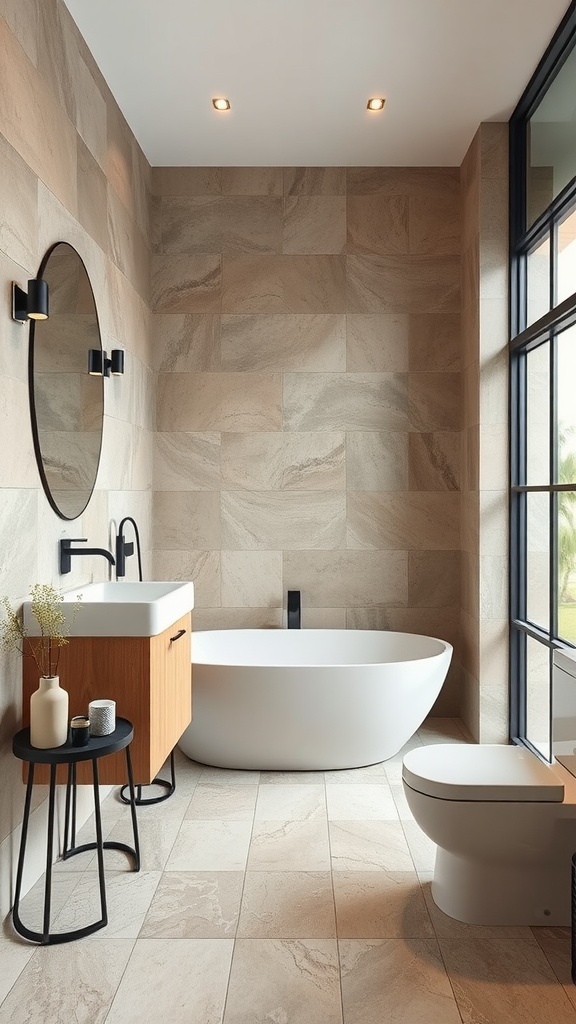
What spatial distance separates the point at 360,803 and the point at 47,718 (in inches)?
59.3

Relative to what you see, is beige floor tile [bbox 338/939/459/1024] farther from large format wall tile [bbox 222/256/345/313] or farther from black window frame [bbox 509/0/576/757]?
large format wall tile [bbox 222/256/345/313]

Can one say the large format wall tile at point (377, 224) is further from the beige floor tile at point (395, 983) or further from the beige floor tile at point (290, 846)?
the beige floor tile at point (395, 983)

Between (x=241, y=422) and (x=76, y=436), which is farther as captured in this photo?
(x=241, y=422)

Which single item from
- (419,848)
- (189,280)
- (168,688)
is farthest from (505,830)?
(189,280)

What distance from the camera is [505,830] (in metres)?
2.28

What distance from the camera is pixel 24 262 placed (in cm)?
257

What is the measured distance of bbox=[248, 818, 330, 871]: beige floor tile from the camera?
2.74 m

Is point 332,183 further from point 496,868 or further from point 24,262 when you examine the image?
point 496,868

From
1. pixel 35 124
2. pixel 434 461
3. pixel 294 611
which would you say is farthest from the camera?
pixel 434 461

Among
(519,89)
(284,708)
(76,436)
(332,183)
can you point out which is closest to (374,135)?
(332,183)

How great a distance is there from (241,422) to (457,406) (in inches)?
47.7

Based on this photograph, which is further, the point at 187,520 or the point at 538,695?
the point at 187,520

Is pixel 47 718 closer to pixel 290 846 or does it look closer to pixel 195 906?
pixel 195 906

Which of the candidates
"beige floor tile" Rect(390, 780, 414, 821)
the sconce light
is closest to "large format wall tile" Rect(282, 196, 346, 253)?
the sconce light
